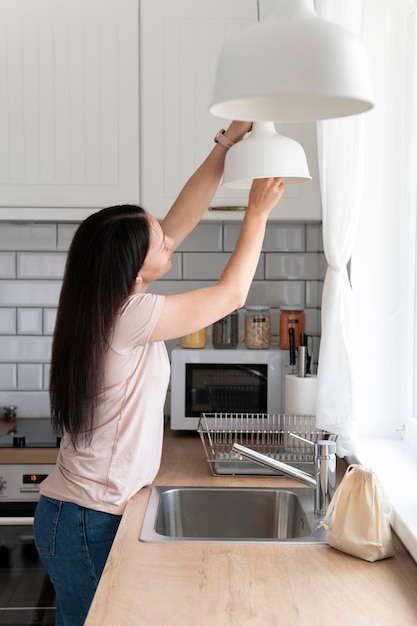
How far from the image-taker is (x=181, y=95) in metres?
2.42

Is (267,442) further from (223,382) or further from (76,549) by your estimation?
(76,549)

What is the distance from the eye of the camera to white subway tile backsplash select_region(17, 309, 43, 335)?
112 inches

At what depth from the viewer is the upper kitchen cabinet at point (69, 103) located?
7.91 feet

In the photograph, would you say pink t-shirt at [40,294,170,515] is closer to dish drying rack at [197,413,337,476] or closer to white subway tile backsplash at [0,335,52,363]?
dish drying rack at [197,413,337,476]

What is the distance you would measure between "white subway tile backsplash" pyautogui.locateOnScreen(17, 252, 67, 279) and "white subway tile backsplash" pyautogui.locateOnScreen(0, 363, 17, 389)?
1.07ft

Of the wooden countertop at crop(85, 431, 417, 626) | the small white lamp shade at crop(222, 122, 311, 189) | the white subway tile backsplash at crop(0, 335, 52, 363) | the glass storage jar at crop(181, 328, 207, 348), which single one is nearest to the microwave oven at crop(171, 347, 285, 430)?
the glass storage jar at crop(181, 328, 207, 348)

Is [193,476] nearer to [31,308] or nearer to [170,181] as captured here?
[170,181]

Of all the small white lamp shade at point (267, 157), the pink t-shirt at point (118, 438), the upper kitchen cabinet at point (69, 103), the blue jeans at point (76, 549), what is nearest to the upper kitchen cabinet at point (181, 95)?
the upper kitchen cabinet at point (69, 103)

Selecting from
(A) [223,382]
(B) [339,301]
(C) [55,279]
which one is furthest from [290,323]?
(C) [55,279]

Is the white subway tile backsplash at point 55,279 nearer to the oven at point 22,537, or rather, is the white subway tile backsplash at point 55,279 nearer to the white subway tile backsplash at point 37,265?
the white subway tile backsplash at point 37,265

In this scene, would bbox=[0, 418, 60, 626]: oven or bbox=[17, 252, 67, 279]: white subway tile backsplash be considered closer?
bbox=[0, 418, 60, 626]: oven

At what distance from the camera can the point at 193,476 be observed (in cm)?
203

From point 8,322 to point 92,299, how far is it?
50.6 inches

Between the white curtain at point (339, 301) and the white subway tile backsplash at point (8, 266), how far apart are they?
51.2 inches
